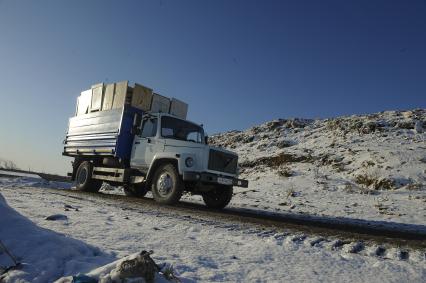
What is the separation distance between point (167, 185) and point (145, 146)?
186cm

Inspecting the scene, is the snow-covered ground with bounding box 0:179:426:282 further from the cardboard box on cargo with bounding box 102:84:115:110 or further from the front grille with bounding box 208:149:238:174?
the cardboard box on cargo with bounding box 102:84:115:110

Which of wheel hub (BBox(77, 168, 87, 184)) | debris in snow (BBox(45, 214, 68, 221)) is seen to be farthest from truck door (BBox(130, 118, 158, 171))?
debris in snow (BBox(45, 214, 68, 221))

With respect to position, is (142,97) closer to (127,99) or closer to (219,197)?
(127,99)

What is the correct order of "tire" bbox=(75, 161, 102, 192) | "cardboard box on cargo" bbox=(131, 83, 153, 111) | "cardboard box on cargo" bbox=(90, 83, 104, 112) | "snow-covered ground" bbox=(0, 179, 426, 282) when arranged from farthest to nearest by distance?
"tire" bbox=(75, 161, 102, 192), "cardboard box on cargo" bbox=(90, 83, 104, 112), "cardboard box on cargo" bbox=(131, 83, 153, 111), "snow-covered ground" bbox=(0, 179, 426, 282)

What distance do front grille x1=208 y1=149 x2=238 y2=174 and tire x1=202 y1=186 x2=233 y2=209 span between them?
0.73 m

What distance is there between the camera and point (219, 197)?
11.7 metres

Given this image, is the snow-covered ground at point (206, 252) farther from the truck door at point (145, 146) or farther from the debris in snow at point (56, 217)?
the truck door at point (145, 146)

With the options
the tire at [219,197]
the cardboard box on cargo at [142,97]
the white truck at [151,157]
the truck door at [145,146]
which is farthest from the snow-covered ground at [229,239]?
the cardboard box on cargo at [142,97]

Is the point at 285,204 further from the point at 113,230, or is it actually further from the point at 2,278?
the point at 2,278

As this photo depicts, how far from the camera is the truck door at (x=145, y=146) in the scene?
1140cm

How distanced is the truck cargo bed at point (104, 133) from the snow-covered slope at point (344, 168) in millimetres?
4464

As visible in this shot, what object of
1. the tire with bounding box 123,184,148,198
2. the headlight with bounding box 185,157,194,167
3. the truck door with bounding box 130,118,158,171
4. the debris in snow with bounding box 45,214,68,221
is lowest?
the debris in snow with bounding box 45,214,68,221

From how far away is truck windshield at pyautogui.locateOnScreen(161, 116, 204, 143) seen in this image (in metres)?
11.4

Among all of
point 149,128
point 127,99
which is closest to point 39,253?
point 149,128
